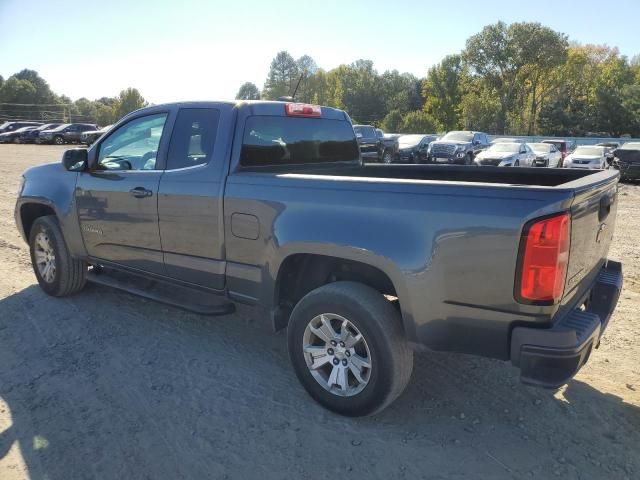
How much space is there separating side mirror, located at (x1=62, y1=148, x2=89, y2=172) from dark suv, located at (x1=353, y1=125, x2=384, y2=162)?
59.3ft

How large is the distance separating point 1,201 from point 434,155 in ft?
53.5

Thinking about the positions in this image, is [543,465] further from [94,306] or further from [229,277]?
[94,306]

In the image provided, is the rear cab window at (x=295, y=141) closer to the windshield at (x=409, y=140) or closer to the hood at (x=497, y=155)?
the hood at (x=497, y=155)

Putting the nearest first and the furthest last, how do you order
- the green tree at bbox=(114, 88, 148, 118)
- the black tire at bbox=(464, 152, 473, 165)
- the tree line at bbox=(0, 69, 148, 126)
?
the black tire at bbox=(464, 152, 473, 165) → the tree line at bbox=(0, 69, 148, 126) → the green tree at bbox=(114, 88, 148, 118)

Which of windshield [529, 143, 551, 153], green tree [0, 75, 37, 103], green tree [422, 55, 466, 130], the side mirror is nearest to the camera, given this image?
the side mirror

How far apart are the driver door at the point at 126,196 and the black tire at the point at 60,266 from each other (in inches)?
16.2

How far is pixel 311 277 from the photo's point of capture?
3572 millimetres

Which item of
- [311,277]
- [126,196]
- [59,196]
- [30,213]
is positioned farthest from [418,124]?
[311,277]

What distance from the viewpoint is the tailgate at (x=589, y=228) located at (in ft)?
8.54

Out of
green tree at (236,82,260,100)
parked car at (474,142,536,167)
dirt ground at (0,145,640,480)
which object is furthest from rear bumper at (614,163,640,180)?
dirt ground at (0,145,640,480)

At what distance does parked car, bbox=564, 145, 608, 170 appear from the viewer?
20094 mm

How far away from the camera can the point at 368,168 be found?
191 inches

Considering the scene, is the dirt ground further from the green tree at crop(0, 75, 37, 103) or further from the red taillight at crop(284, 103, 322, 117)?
the green tree at crop(0, 75, 37, 103)

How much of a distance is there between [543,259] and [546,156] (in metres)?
21.7
